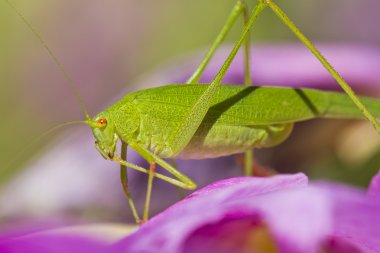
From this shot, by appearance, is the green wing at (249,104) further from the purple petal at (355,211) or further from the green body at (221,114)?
the purple petal at (355,211)

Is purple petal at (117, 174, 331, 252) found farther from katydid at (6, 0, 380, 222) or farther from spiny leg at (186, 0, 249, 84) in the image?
spiny leg at (186, 0, 249, 84)

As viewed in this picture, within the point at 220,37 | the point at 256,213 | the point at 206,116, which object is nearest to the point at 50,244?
the point at 256,213

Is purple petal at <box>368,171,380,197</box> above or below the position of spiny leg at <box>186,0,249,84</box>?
below

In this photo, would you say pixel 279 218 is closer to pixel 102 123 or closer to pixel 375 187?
pixel 375 187

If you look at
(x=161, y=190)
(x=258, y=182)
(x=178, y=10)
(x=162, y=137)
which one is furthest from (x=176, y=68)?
(x=258, y=182)

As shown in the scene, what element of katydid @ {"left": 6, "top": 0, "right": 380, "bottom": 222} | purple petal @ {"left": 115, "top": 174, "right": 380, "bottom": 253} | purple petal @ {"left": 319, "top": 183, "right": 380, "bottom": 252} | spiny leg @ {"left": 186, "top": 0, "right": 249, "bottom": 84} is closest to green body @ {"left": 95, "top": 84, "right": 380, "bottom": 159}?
katydid @ {"left": 6, "top": 0, "right": 380, "bottom": 222}

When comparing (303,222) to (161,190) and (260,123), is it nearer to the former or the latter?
(260,123)

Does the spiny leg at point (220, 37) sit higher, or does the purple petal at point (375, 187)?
the spiny leg at point (220, 37)

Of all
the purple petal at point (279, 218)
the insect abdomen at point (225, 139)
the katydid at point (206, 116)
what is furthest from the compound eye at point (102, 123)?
the purple petal at point (279, 218)
